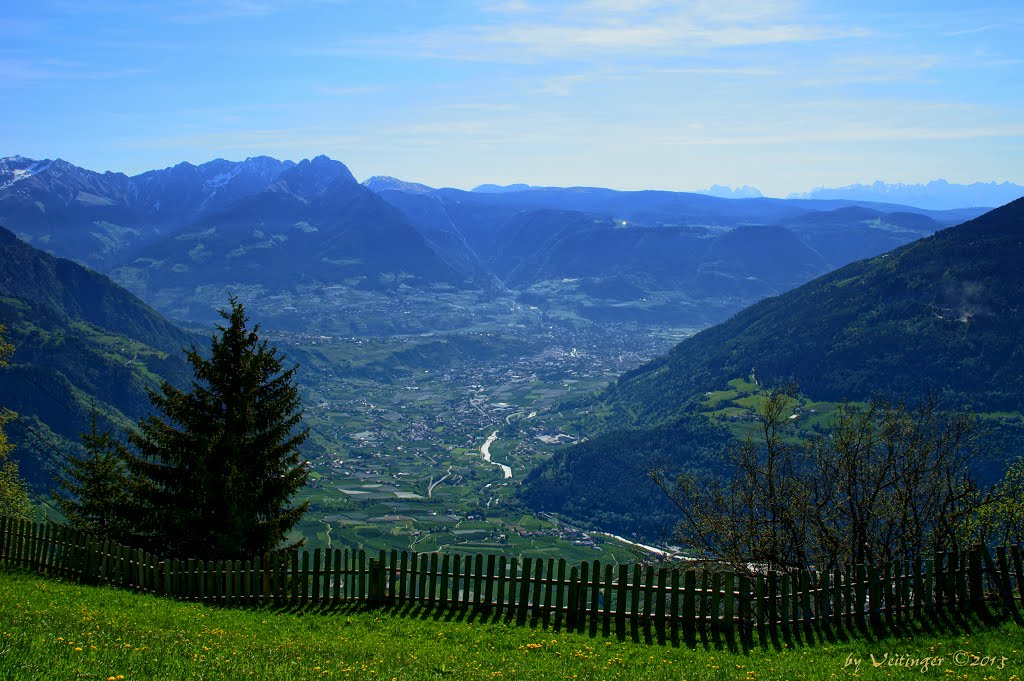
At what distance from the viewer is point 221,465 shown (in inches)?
1236

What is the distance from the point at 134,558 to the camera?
26844 mm

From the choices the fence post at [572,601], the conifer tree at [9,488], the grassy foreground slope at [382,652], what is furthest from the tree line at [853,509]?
the conifer tree at [9,488]

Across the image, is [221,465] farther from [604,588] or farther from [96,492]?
[604,588]

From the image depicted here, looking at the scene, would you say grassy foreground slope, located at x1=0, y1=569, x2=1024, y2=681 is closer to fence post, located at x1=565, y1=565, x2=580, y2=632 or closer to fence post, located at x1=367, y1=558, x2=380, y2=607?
fence post, located at x1=565, y1=565, x2=580, y2=632

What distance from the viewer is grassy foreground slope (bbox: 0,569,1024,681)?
16.4 meters

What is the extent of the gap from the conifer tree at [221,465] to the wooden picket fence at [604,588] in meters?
3.86

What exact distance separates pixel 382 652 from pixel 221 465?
14.7m

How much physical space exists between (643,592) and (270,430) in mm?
17266

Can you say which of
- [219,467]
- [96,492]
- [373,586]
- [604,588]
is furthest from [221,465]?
[604,588]

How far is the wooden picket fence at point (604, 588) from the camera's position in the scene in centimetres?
2081

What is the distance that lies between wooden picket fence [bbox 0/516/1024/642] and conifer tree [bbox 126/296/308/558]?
386 cm

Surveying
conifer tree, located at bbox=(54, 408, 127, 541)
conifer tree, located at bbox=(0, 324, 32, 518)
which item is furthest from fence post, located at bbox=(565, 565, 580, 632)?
conifer tree, located at bbox=(0, 324, 32, 518)

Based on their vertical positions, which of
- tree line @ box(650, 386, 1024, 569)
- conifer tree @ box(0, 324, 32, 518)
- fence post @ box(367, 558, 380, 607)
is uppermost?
tree line @ box(650, 386, 1024, 569)

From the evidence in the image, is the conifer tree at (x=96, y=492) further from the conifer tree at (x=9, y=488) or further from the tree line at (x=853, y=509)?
the tree line at (x=853, y=509)
